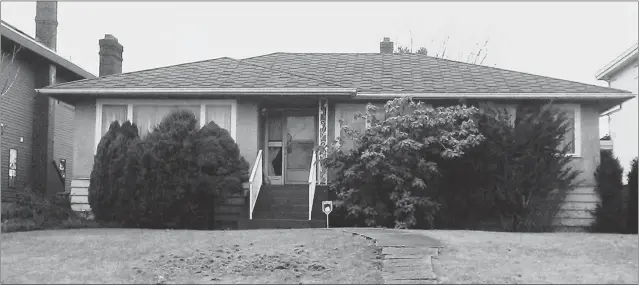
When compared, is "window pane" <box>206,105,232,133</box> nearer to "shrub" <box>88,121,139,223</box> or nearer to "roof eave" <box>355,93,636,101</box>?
"shrub" <box>88,121,139,223</box>

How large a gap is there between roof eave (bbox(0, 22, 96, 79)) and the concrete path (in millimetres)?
11305

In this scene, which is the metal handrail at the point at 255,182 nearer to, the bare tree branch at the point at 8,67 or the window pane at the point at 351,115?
the window pane at the point at 351,115

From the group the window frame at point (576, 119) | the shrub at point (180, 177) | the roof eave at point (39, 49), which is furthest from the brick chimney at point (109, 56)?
the window frame at point (576, 119)

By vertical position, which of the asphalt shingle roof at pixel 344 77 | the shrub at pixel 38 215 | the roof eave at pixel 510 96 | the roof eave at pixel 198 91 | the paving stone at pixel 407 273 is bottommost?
the paving stone at pixel 407 273

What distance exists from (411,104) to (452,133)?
118cm

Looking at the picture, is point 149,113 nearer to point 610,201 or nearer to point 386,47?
point 386,47

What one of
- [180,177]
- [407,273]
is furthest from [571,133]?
[407,273]

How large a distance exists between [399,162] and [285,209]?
286 cm

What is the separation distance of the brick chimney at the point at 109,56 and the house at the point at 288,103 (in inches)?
129

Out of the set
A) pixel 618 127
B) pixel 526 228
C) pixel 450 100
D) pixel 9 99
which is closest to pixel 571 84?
pixel 450 100

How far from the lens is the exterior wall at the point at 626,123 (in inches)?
900

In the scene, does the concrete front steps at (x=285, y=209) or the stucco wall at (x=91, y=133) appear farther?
the stucco wall at (x=91, y=133)

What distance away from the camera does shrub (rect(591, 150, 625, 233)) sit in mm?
16359

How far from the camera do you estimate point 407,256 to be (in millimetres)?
9555
